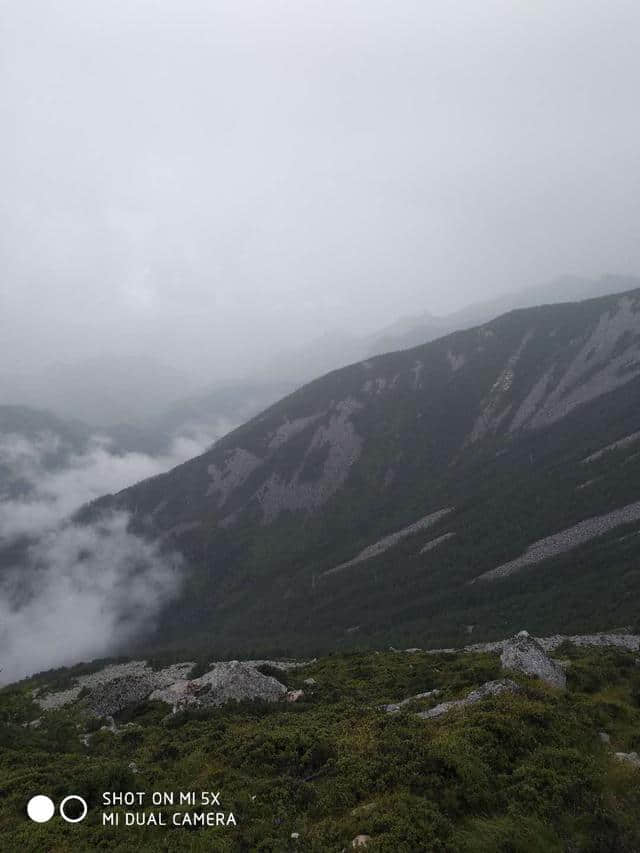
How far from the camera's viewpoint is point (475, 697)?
2972cm

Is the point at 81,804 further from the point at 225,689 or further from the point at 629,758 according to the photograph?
the point at 225,689

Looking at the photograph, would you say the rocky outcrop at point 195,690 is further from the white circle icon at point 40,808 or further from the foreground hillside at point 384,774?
the white circle icon at point 40,808

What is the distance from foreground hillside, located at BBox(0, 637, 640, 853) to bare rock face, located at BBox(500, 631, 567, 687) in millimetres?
1204

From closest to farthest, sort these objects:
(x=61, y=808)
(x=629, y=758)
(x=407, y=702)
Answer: (x=61, y=808) → (x=629, y=758) → (x=407, y=702)

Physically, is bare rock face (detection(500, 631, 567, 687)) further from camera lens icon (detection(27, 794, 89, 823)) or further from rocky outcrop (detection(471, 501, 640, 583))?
rocky outcrop (detection(471, 501, 640, 583))

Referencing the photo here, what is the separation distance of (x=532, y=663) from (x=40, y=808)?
30304mm

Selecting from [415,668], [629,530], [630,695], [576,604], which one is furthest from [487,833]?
[629,530]

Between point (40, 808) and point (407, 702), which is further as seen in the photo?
point (407, 702)

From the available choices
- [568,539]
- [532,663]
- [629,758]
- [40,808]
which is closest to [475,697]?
[532,663]

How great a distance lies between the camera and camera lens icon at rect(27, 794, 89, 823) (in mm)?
20094

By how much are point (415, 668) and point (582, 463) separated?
166 meters

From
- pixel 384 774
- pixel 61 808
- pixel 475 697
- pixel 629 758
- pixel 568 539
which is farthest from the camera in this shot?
pixel 568 539

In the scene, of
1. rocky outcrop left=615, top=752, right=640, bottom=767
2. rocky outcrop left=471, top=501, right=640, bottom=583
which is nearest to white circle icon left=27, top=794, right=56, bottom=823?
rocky outcrop left=615, top=752, right=640, bottom=767

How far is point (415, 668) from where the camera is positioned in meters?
49.1
